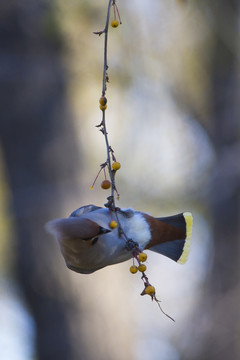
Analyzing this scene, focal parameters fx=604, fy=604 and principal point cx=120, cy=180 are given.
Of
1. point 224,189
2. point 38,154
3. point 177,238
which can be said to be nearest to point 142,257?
point 177,238

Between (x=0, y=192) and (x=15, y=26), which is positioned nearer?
(x=15, y=26)

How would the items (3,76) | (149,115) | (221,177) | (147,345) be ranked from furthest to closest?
(147,345) → (149,115) → (221,177) → (3,76)

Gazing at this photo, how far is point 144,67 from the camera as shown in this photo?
183 inches

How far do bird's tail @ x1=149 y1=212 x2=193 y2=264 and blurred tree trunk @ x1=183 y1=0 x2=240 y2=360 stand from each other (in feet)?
8.47

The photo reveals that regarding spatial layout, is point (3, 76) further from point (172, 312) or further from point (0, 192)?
point (172, 312)

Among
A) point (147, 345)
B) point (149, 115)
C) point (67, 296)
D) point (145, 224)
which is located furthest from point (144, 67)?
point (145, 224)

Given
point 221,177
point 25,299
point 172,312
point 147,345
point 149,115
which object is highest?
point 149,115

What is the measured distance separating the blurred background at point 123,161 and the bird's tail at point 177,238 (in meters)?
1.96

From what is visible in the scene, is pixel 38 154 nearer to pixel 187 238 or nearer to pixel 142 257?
pixel 187 238

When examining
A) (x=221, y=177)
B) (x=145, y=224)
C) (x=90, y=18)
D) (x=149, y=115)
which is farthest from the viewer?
(x=149, y=115)

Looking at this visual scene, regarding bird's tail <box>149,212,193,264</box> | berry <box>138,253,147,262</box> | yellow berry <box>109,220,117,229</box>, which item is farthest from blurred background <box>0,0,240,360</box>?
berry <box>138,253,147,262</box>

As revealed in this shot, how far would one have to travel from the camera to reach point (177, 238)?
6.52 feet

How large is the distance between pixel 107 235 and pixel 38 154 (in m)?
2.28

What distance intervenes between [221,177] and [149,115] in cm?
81
